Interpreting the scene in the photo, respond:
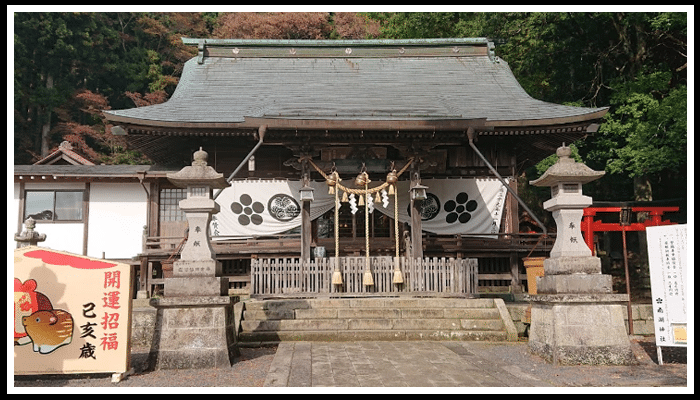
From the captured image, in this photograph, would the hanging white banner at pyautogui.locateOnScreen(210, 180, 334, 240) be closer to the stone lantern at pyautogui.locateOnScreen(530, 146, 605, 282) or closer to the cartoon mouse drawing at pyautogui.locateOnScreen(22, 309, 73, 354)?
the stone lantern at pyautogui.locateOnScreen(530, 146, 605, 282)

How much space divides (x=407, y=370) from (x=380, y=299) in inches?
160

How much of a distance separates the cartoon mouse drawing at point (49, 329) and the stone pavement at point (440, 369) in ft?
8.13

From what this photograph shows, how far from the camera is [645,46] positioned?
63.0 ft

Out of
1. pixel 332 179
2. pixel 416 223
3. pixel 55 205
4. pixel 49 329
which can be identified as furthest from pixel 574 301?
pixel 55 205

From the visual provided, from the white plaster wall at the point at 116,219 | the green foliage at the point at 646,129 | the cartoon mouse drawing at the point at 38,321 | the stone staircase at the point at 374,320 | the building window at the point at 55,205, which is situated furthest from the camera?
the building window at the point at 55,205

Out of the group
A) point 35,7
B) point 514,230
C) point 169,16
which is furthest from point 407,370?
point 169,16

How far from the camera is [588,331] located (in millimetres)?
7379

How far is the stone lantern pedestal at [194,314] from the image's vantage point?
7203 millimetres

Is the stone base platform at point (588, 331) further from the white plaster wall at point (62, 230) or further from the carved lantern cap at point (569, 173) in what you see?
the white plaster wall at point (62, 230)

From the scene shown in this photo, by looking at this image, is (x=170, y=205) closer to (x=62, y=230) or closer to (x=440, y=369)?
(x=62, y=230)

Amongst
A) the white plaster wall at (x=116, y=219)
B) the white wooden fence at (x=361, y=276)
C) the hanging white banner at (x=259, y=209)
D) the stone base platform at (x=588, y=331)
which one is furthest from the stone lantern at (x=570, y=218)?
the white plaster wall at (x=116, y=219)

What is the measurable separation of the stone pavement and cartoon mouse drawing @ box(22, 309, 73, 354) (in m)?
2.48

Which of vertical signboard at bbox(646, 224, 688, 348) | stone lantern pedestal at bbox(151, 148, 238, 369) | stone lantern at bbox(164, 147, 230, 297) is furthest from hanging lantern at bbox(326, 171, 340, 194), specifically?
vertical signboard at bbox(646, 224, 688, 348)

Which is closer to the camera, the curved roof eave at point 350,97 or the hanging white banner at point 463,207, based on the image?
the curved roof eave at point 350,97
